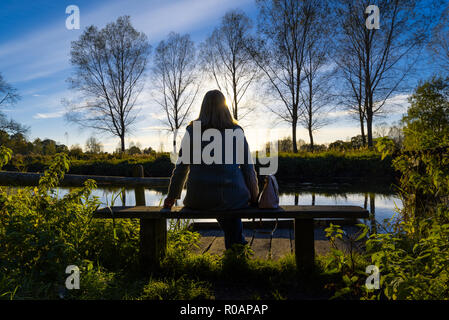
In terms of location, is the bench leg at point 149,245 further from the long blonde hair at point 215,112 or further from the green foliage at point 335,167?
the green foliage at point 335,167

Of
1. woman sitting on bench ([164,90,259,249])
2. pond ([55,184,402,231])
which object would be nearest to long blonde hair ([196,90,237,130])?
woman sitting on bench ([164,90,259,249])

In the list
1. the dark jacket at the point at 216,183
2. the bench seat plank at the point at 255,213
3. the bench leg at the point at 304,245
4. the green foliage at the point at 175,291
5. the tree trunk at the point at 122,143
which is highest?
the tree trunk at the point at 122,143

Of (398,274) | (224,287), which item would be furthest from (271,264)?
(398,274)

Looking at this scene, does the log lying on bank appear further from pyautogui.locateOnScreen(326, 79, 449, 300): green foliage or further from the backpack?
pyautogui.locateOnScreen(326, 79, 449, 300): green foliage

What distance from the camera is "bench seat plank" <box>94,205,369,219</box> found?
2753 mm

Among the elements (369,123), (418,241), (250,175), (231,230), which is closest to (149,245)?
(231,230)

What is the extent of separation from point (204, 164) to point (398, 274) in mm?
1830

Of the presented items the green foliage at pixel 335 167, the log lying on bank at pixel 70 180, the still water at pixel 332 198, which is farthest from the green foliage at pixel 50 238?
the green foliage at pixel 335 167

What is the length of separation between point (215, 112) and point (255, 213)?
1.05m

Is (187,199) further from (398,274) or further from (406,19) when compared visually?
(406,19)

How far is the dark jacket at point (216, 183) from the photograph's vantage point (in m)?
2.96

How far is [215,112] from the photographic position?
3.05m

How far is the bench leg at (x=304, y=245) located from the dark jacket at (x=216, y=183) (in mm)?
539
